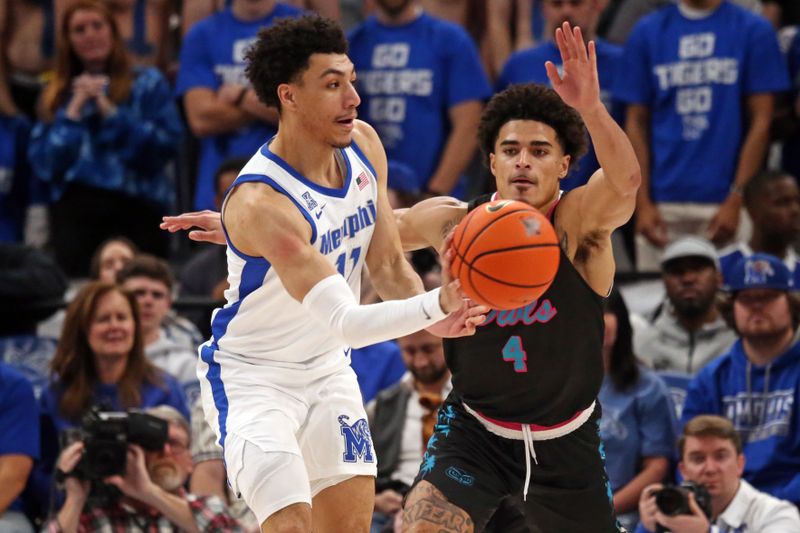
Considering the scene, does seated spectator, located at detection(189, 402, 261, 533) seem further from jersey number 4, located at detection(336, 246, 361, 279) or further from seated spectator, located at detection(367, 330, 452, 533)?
jersey number 4, located at detection(336, 246, 361, 279)

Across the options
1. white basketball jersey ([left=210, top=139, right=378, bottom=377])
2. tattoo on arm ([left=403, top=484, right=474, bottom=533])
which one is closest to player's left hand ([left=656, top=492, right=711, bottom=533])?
tattoo on arm ([left=403, top=484, right=474, bottom=533])

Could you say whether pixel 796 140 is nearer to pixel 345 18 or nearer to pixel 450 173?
pixel 450 173

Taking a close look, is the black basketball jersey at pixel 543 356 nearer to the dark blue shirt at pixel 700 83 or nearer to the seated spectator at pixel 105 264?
the seated spectator at pixel 105 264

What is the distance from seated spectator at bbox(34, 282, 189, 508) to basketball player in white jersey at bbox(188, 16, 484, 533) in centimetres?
252

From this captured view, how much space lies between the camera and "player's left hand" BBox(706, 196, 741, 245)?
387 inches

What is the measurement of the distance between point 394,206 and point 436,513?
3.96m

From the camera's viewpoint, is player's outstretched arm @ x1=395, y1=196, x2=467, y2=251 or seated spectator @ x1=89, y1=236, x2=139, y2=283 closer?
player's outstretched arm @ x1=395, y1=196, x2=467, y2=251

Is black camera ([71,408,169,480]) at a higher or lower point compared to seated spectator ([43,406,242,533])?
higher

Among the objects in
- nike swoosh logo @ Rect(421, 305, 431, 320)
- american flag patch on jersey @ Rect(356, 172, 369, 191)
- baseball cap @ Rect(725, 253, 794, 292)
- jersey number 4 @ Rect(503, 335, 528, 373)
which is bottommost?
jersey number 4 @ Rect(503, 335, 528, 373)

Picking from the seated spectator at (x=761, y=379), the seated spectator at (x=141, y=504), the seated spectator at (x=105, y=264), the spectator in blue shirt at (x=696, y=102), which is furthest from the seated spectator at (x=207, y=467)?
the spectator in blue shirt at (x=696, y=102)

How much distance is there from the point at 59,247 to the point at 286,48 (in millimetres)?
5185

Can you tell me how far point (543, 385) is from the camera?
604cm

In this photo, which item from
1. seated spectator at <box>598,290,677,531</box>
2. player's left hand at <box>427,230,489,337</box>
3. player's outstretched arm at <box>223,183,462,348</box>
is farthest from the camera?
seated spectator at <box>598,290,677,531</box>

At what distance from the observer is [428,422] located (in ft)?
26.7
